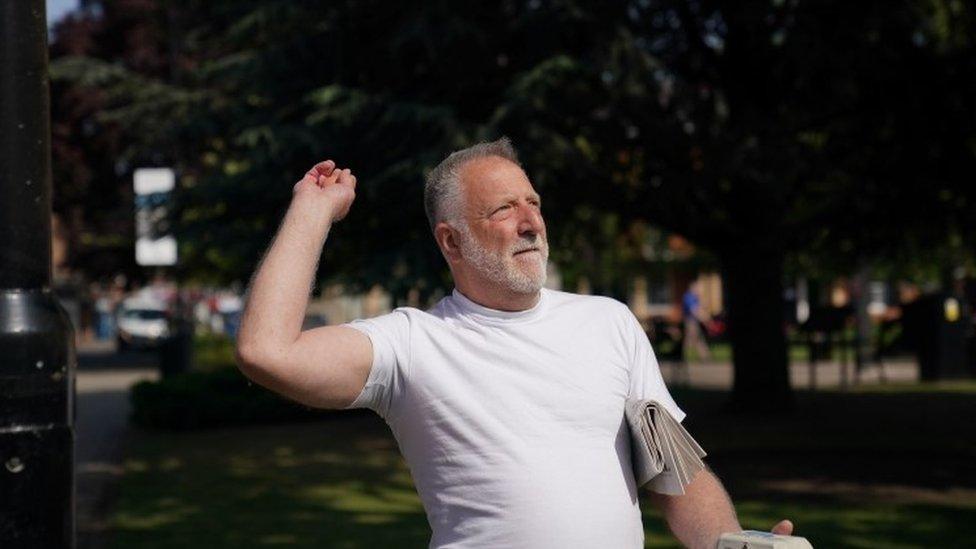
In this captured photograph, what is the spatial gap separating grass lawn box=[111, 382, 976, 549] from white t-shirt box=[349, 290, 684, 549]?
5525mm

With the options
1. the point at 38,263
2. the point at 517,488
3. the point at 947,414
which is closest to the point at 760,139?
the point at 947,414

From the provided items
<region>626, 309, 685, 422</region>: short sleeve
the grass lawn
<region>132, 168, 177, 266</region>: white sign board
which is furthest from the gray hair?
<region>132, 168, 177, 266</region>: white sign board

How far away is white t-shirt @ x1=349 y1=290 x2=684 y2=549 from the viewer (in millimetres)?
2920

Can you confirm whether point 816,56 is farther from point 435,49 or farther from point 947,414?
point 947,414

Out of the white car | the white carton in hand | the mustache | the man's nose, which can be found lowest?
the white car

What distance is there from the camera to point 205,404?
52.7 feet

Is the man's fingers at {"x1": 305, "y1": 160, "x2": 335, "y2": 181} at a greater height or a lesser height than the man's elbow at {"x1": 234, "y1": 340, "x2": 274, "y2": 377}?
greater

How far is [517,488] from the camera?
2916mm

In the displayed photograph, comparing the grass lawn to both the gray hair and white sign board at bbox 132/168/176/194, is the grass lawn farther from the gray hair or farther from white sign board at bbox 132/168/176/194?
the gray hair

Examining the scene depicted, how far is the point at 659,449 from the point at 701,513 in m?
0.17

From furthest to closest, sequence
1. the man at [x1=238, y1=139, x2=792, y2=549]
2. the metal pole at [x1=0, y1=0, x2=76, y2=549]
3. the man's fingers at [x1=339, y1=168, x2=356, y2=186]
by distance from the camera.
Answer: the metal pole at [x1=0, y1=0, x2=76, y2=549] < the man's fingers at [x1=339, y1=168, x2=356, y2=186] < the man at [x1=238, y1=139, x2=792, y2=549]

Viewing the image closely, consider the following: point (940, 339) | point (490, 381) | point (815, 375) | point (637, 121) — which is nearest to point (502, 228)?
point (490, 381)

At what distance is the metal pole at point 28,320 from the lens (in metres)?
3.97

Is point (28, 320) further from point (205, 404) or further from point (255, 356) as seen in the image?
point (205, 404)
